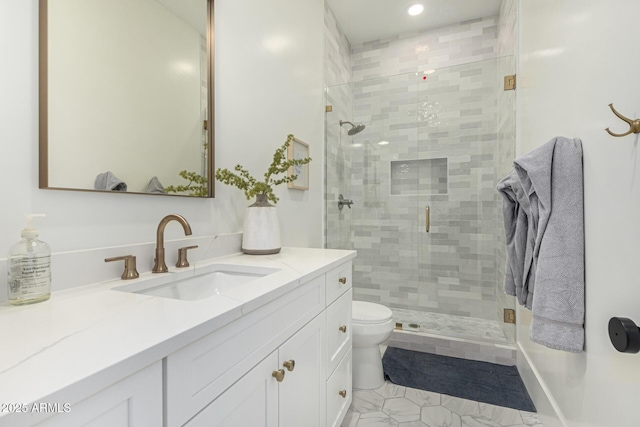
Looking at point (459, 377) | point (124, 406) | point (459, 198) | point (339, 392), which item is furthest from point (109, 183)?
point (459, 198)

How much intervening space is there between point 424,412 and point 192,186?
162 centimetres

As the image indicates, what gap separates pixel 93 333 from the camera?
21.0 inches

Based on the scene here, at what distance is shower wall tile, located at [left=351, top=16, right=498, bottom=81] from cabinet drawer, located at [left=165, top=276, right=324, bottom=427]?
9.61 ft

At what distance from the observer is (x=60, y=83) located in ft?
2.76

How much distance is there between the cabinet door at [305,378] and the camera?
90 centimetres

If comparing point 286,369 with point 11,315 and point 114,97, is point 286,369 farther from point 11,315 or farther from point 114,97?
point 114,97

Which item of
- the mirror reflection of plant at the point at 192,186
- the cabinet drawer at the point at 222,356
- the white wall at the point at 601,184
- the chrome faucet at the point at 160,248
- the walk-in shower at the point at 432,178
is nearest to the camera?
the cabinet drawer at the point at 222,356

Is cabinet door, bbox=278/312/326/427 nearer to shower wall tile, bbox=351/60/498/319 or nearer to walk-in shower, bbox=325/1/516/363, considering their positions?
walk-in shower, bbox=325/1/516/363

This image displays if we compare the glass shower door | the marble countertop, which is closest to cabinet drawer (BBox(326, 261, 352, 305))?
the marble countertop

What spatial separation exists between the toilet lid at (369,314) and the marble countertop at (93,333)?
105 centimetres

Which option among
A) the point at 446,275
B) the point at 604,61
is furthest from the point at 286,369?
the point at 446,275

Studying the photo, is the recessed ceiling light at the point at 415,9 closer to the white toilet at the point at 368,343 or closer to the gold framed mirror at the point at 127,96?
the gold framed mirror at the point at 127,96

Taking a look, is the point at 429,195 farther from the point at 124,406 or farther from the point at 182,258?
the point at 124,406

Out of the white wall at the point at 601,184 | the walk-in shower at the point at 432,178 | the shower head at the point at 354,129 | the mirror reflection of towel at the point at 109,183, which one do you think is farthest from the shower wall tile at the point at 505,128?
the mirror reflection of towel at the point at 109,183
